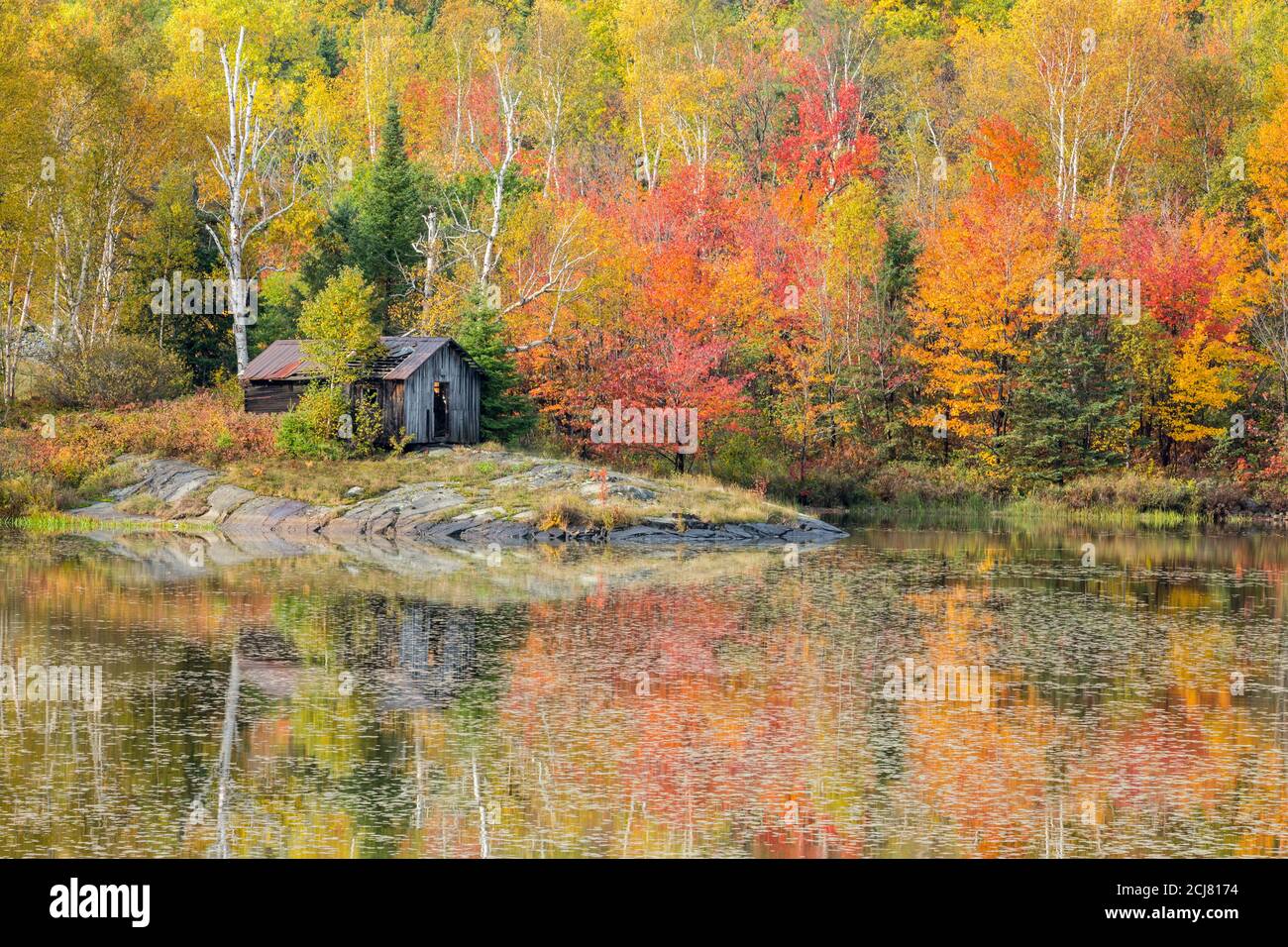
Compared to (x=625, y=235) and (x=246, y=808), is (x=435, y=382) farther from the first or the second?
(x=246, y=808)

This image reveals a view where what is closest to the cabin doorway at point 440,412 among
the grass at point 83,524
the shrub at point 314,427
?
the shrub at point 314,427

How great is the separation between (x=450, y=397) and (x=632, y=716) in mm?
35594

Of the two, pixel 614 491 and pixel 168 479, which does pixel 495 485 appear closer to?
pixel 614 491

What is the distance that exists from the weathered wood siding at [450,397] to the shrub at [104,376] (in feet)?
37.6

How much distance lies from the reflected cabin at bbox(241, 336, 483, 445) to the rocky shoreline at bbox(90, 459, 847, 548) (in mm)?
4927

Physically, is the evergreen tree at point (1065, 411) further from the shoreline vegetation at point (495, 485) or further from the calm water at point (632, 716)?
the calm water at point (632, 716)

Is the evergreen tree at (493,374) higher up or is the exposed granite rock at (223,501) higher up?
the evergreen tree at (493,374)

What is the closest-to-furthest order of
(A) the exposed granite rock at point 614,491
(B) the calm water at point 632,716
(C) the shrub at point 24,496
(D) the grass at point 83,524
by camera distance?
(B) the calm water at point 632,716
(D) the grass at point 83,524
(A) the exposed granite rock at point 614,491
(C) the shrub at point 24,496

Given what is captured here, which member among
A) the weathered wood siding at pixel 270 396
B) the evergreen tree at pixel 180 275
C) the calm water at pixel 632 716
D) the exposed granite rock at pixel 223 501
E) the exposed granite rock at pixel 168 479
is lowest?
the calm water at pixel 632 716

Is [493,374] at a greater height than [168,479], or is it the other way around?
[493,374]

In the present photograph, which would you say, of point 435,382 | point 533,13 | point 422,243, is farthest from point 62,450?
point 533,13

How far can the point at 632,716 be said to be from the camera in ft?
64.9

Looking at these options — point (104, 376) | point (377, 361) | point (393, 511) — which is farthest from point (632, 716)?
point (104, 376)

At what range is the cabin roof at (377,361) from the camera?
171 ft
